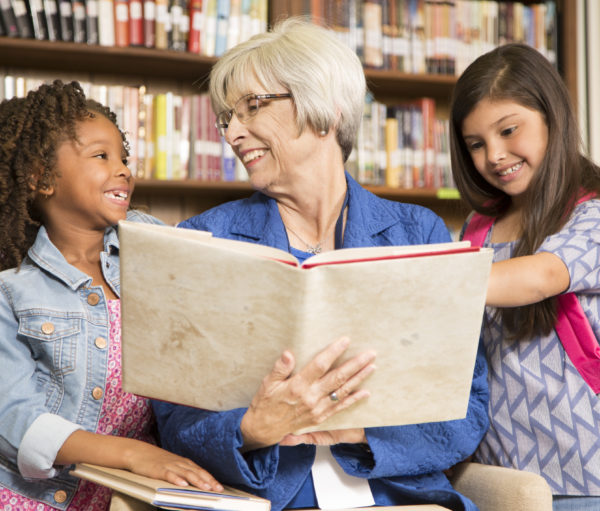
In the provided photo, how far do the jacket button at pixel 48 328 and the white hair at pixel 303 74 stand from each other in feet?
1.78

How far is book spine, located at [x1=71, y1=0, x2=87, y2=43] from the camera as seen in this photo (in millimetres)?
2201

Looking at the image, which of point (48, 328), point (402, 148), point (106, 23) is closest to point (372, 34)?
point (402, 148)

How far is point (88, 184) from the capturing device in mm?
1334

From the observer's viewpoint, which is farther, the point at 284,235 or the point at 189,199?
the point at 189,199

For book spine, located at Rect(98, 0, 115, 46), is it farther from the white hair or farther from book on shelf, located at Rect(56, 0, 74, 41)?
the white hair

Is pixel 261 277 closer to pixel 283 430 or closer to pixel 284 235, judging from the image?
pixel 283 430

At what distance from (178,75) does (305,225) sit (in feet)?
4.35

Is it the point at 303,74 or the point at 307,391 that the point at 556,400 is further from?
the point at 303,74

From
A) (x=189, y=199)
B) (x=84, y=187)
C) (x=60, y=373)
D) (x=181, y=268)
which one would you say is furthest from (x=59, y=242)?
(x=189, y=199)

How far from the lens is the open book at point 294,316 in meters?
0.89

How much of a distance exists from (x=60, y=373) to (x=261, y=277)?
1.83 feet

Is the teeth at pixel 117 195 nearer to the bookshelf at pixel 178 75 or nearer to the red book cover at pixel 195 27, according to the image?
the bookshelf at pixel 178 75

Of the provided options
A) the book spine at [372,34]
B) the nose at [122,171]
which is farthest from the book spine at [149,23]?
the nose at [122,171]

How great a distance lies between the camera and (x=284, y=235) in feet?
4.35
